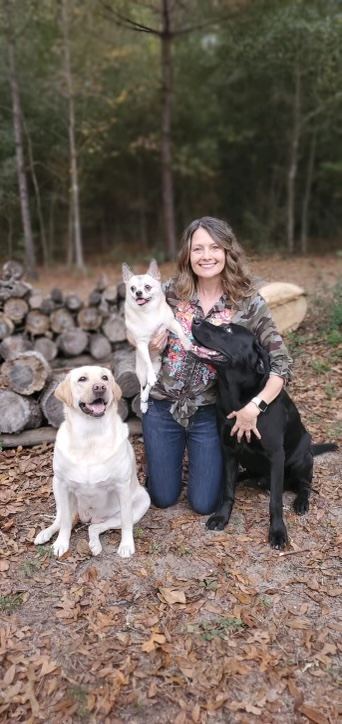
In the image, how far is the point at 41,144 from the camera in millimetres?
10289

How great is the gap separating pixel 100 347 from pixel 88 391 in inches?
119

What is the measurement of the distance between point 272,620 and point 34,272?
899 cm

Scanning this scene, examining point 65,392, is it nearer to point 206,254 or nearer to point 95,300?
point 206,254

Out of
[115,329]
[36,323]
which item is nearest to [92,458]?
[115,329]

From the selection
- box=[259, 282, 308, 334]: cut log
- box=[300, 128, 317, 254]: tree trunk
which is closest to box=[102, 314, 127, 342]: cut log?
box=[259, 282, 308, 334]: cut log

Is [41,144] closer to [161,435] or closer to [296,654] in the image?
[161,435]

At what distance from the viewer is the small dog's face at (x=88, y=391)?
2236mm

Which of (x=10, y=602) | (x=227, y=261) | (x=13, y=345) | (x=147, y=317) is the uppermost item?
(x=227, y=261)

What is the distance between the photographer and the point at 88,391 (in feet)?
7.32

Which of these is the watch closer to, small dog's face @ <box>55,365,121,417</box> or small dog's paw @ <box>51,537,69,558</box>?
small dog's face @ <box>55,365,121,417</box>

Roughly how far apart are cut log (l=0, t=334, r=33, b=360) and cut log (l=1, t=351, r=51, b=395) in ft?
3.91

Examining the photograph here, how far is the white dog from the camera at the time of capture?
270 centimetres

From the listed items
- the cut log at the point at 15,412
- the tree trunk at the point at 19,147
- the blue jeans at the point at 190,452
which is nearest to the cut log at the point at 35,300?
the cut log at the point at 15,412

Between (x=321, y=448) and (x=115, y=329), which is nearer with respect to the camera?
(x=321, y=448)
